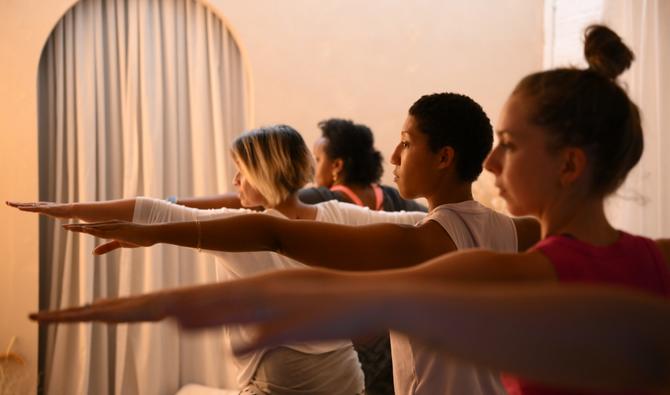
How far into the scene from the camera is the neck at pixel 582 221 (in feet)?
2.97

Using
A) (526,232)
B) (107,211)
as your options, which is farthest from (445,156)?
(107,211)

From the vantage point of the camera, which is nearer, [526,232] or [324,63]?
[526,232]

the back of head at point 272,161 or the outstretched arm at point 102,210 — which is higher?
the back of head at point 272,161

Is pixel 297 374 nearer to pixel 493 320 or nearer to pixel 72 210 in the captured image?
pixel 72 210

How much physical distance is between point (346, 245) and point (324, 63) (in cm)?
327

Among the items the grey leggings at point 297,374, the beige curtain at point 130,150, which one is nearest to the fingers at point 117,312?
the grey leggings at point 297,374

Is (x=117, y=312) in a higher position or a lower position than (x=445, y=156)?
lower

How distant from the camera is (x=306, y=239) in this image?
4.15ft

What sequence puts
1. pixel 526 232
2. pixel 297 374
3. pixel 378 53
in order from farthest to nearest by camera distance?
pixel 378 53 → pixel 297 374 → pixel 526 232

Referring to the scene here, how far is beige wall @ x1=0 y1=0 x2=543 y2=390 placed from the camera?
405 cm

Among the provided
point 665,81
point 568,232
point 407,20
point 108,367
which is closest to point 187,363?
point 108,367

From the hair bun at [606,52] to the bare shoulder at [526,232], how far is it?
47cm

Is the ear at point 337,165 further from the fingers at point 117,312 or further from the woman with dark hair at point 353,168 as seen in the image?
the fingers at point 117,312

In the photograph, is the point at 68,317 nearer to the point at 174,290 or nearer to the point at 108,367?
the point at 174,290
